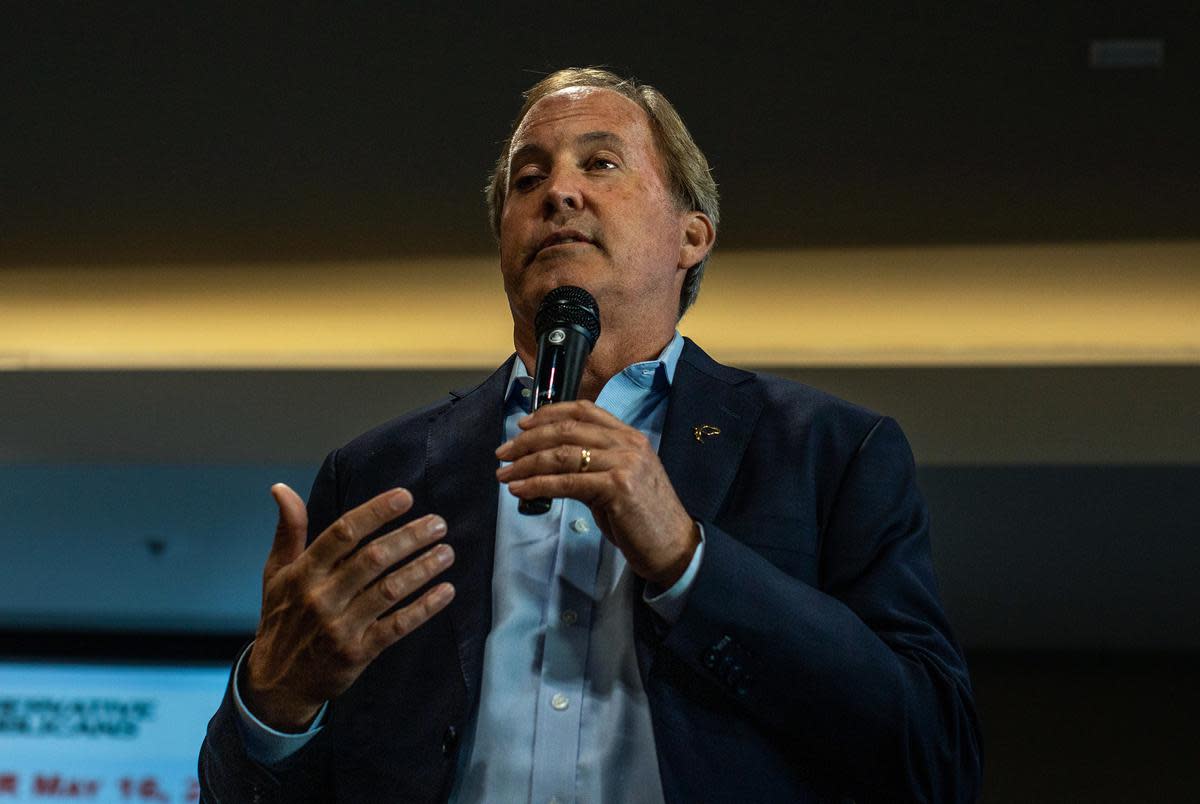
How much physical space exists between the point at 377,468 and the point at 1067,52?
1.97m

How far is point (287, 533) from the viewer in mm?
1247

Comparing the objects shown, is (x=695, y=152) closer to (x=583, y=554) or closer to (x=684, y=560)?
(x=583, y=554)

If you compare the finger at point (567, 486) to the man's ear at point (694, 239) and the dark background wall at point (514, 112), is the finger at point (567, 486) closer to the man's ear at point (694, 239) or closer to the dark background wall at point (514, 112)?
the man's ear at point (694, 239)

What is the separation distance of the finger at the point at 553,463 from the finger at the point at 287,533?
272 mm

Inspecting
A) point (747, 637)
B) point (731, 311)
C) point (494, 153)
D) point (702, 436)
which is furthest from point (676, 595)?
point (731, 311)

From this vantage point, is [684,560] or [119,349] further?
[119,349]

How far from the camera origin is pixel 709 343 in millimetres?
3613

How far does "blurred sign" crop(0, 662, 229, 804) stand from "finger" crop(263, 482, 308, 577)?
3.23m

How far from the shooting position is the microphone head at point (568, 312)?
1.33m

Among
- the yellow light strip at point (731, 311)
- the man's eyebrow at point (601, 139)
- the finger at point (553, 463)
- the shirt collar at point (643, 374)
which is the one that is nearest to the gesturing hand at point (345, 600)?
the finger at point (553, 463)

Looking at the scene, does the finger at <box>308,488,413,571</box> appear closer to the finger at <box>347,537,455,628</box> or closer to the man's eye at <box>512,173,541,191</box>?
the finger at <box>347,537,455,628</box>

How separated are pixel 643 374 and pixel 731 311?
217 cm

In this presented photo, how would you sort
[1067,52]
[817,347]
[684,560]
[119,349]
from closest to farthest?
[684,560], [1067,52], [817,347], [119,349]

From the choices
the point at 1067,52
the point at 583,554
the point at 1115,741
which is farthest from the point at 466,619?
the point at 1115,741
